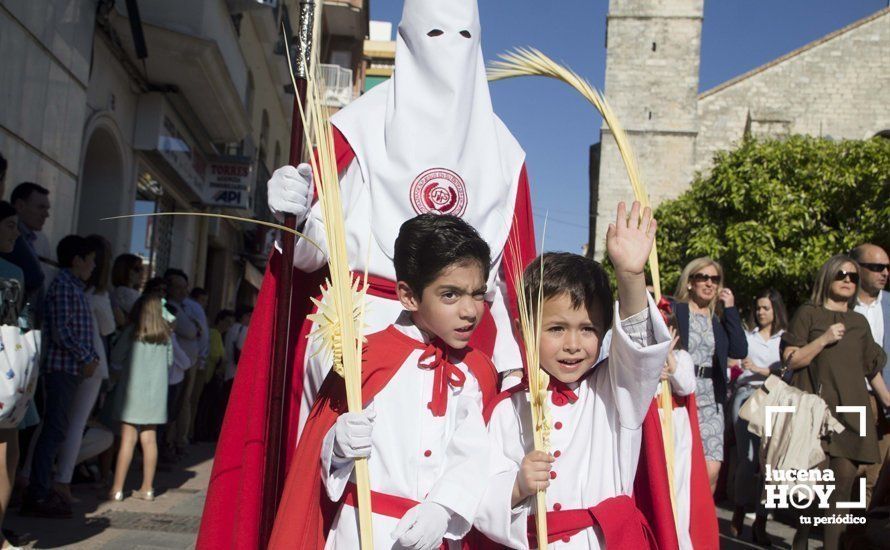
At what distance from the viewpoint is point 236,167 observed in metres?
16.1

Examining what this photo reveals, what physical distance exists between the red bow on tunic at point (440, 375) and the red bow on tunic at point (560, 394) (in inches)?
10.6

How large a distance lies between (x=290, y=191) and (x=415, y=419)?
0.82 m

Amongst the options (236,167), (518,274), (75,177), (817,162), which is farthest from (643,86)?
(518,274)

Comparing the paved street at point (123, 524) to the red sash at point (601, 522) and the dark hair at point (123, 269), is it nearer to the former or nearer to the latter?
the dark hair at point (123, 269)

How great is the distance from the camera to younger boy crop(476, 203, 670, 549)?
2619 mm

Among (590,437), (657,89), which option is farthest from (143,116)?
(657,89)

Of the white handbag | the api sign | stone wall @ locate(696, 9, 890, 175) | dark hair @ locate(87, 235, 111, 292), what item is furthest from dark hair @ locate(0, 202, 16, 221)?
stone wall @ locate(696, 9, 890, 175)

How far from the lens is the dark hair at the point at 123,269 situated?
26.0 feet

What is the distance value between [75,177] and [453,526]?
713 cm

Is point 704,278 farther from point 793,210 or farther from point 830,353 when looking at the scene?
point 793,210

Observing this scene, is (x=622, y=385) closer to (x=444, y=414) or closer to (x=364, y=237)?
(x=444, y=414)

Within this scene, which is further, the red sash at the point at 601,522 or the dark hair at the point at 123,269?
the dark hair at the point at 123,269

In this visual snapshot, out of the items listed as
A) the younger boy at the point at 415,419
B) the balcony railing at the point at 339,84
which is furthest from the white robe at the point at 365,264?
the balcony railing at the point at 339,84

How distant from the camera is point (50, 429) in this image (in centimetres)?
595
